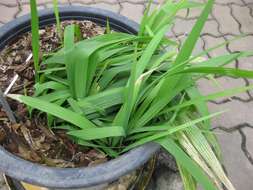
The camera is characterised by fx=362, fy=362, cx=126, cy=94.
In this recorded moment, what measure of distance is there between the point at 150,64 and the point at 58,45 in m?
0.29

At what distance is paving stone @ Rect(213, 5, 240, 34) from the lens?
1.84 meters

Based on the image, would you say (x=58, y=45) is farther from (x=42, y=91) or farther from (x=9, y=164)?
(x=9, y=164)

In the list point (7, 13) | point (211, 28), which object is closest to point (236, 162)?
point (211, 28)

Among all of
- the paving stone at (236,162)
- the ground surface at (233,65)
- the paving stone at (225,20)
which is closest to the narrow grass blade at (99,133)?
the ground surface at (233,65)

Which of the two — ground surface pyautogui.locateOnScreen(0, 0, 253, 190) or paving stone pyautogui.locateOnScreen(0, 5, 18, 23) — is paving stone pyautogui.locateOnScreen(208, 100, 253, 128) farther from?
paving stone pyautogui.locateOnScreen(0, 5, 18, 23)

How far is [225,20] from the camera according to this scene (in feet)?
6.21

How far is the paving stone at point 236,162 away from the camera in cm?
132

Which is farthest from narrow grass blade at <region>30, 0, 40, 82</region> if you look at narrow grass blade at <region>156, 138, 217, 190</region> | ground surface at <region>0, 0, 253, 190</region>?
ground surface at <region>0, 0, 253, 190</region>

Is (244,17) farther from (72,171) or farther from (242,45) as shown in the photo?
(72,171)

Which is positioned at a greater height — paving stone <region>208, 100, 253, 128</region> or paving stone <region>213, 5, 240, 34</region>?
paving stone <region>213, 5, 240, 34</region>

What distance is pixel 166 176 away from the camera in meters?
1.16

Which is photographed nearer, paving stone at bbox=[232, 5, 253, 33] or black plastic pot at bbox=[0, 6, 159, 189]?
black plastic pot at bbox=[0, 6, 159, 189]

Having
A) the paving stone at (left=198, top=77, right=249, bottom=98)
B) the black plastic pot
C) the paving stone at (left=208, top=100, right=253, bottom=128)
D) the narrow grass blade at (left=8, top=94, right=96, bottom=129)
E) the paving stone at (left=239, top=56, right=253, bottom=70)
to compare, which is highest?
the paving stone at (left=239, top=56, right=253, bottom=70)

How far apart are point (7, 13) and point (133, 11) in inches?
24.7
